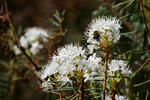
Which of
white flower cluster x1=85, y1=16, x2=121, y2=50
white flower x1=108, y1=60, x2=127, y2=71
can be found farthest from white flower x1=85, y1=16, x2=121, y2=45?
white flower x1=108, y1=60, x2=127, y2=71

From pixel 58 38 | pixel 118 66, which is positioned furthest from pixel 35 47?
pixel 118 66

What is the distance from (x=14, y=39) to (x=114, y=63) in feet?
3.09

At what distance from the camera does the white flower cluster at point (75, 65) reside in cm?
91

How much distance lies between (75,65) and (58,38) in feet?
2.94

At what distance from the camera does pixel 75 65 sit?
92 centimetres

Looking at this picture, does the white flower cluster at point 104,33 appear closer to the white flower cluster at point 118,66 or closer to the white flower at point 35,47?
the white flower cluster at point 118,66

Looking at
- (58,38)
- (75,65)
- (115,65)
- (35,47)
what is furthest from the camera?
(35,47)

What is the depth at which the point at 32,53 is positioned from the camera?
203cm

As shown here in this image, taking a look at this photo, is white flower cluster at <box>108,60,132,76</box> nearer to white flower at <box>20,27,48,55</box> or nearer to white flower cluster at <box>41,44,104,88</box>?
white flower cluster at <box>41,44,104,88</box>

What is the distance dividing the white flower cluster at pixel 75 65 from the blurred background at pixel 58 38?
13 centimetres

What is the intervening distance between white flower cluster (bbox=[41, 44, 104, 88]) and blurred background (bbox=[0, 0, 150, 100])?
0.13m

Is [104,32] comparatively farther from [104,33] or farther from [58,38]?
[58,38]

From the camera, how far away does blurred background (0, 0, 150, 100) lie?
1.37 meters

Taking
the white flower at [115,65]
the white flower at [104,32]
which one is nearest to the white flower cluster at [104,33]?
the white flower at [104,32]
